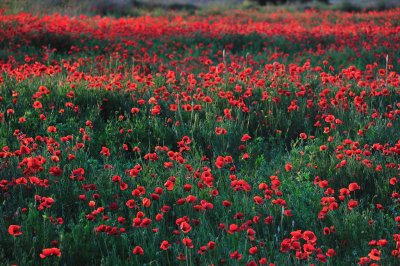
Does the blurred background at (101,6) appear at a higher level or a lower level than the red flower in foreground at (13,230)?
higher

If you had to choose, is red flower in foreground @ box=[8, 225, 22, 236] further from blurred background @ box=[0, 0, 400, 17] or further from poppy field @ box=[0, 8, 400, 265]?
blurred background @ box=[0, 0, 400, 17]

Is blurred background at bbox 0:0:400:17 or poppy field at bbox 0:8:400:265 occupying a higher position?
blurred background at bbox 0:0:400:17

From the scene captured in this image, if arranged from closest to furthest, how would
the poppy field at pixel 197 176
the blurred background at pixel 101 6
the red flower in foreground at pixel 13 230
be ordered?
the red flower in foreground at pixel 13 230 < the poppy field at pixel 197 176 < the blurred background at pixel 101 6

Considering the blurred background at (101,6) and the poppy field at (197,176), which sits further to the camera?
the blurred background at (101,6)

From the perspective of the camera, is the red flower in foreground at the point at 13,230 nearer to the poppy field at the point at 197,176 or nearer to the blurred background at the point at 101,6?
the poppy field at the point at 197,176

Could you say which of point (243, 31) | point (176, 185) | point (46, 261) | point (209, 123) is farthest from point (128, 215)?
point (243, 31)

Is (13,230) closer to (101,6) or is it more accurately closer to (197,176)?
(197,176)

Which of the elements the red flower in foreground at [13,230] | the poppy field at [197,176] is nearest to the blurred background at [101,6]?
the poppy field at [197,176]

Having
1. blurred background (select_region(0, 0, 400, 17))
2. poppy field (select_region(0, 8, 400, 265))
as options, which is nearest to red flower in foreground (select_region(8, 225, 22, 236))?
poppy field (select_region(0, 8, 400, 265))

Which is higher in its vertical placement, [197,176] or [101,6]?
[101,6]

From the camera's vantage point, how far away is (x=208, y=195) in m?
3.33

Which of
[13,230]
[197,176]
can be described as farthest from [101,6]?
[13,230]

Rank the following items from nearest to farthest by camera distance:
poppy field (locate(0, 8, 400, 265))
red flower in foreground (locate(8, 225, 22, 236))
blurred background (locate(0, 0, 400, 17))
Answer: red flower in foreground (locate(8, 225, 22, 236))
poppy field (locate(0, 8, 400, 265))
blurred background (locate(0, 0, 400, 17))

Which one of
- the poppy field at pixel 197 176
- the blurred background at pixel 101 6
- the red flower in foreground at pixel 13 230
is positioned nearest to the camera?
the red flower in foreground at pixel 13 230
